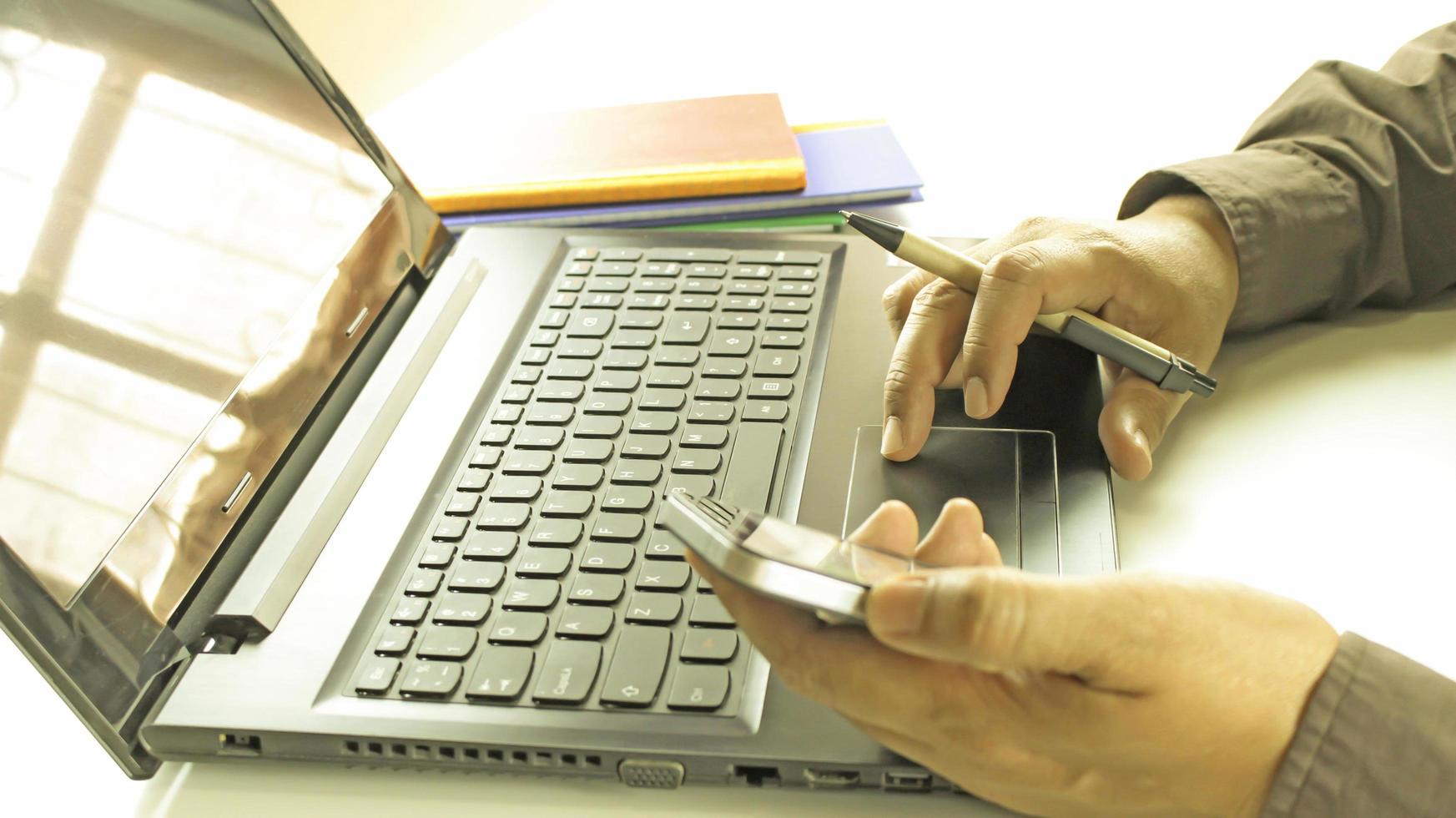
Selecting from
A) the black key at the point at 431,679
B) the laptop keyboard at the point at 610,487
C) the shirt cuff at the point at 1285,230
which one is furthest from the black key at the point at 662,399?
the shirt cuff at the point at 1285,230

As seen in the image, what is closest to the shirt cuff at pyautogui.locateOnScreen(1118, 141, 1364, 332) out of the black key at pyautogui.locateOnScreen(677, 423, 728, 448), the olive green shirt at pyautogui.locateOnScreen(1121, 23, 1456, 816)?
the olive green shirt at pyautogui.locateOnScreen(1121, 23, 1456, 816)

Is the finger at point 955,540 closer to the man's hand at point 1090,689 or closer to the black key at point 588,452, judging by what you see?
the man's hand at point 1090,689

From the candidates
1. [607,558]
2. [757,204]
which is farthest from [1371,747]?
[757,204]

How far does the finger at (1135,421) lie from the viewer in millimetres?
599

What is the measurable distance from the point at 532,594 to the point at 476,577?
1.3 inches

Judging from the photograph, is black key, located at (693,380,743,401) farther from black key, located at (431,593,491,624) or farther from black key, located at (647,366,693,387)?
black key, located at (431,593,491,624)

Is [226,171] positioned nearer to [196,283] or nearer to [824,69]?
[196,283]

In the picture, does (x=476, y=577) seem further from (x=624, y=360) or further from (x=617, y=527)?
(x=624, y=360)

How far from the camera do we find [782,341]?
0.72m

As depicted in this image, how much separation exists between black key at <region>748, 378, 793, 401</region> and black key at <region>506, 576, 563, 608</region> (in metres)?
0.19

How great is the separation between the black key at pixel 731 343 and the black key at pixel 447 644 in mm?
256

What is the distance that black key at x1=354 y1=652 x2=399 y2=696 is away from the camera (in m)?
0.50

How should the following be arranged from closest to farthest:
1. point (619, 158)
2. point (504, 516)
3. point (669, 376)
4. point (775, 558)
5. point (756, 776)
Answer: point (775, 558)
point (756, 776)
point (504, 516)
point (669, 376)
point (619, 158)

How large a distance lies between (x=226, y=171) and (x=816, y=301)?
370mm
